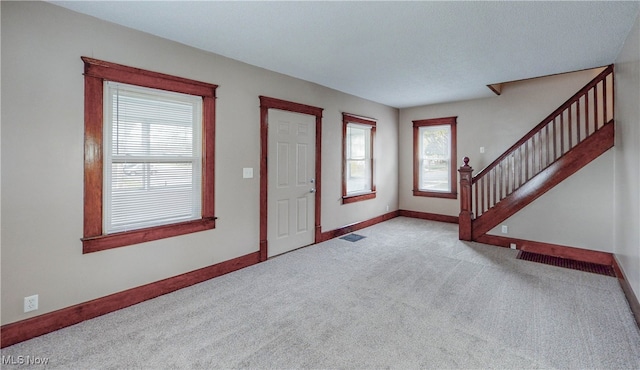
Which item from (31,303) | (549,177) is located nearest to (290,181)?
(31,303)

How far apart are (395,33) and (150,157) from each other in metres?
2.67

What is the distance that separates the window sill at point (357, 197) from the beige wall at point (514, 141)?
51.7 inches

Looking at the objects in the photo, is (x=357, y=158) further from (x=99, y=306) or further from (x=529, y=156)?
(x=99, y=306)

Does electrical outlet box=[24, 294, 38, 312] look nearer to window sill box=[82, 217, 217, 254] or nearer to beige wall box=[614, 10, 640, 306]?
window sill box=[82, 217, 217, 254]

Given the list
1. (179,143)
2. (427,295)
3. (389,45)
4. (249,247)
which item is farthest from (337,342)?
(389,45)

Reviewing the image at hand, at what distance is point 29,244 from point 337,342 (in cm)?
246

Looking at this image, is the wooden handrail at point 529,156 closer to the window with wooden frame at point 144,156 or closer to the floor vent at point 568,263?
the floor vent at point 568,263

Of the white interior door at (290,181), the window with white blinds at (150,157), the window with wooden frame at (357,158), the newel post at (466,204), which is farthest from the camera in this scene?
the window with wooden frame at (357,158)

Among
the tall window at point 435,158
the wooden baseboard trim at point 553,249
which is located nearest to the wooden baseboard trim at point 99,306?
the wooden baseboard trim at point 553,249

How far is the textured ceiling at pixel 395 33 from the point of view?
2400mm

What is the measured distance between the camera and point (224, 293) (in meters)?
3.00

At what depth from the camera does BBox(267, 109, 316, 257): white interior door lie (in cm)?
407

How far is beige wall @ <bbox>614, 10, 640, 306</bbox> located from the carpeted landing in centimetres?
43

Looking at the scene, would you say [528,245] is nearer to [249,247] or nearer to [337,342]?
[337,342]
